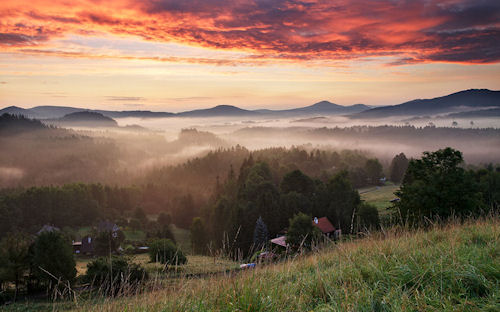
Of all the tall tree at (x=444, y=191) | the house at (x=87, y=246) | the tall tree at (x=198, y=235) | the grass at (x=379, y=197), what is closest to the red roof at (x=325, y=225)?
the grass at (x=379, y=197)

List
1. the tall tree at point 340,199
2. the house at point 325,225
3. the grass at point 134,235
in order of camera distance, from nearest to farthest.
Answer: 1. the house at point 325,225
2. the tall tree at point 340,199
3. the grass at point 134,235

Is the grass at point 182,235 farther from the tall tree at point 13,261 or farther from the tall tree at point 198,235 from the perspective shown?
the tall tree at point 13,261

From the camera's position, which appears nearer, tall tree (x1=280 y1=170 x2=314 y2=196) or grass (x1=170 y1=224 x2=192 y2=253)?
tall tree (x1=280 y1=170 x2=314 y2=196)

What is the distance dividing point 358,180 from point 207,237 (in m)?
51.3

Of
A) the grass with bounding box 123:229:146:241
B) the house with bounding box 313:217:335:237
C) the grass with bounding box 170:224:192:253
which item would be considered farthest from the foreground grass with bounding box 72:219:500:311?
the grass with bounding box 123:229:146:241

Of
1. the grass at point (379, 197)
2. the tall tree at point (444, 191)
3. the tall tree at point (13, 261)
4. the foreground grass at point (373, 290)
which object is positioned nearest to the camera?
the foreground grass at point (373, 290)

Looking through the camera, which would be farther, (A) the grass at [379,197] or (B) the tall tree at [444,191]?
(A) the grass at [379,197]

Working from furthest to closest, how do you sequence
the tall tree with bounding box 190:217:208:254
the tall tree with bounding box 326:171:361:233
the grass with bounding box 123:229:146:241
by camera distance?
the grass with bounding box 123:229:146:241 < the tall tree with bounding box 190:217:208:254 < the tall tree with bounding box 326:171:361:233


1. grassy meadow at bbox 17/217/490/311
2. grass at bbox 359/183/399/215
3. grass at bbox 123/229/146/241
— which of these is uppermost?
grassy meadow at bbox 17/217/490/311

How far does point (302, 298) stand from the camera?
4137 millimetres

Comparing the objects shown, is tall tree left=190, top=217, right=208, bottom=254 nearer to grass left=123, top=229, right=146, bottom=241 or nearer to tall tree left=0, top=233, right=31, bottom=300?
grass left=123, top=229, right=146, bottom=241

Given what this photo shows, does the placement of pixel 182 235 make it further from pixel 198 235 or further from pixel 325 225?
pixel 325 225

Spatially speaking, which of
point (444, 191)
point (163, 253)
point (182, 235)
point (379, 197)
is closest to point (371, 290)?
point (444, 191)

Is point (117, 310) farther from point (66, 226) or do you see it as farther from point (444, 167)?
point (66, 226)
